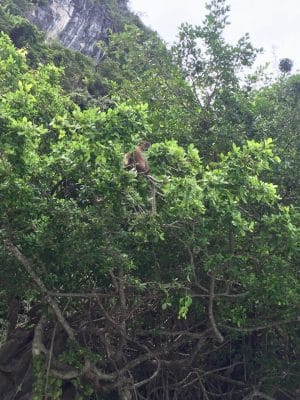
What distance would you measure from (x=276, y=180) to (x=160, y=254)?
6.14 ft

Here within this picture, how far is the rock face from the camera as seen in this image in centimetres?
2080

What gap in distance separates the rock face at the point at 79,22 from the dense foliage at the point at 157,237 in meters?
15.1

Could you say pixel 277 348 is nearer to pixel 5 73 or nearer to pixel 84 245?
pixel 84 245

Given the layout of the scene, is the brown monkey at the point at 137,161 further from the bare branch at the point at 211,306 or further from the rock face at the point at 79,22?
the rock face at the point at 79,22

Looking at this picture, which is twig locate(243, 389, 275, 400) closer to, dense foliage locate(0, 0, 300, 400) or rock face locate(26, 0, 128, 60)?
dense foliage locate(0, 0, 300, 400)

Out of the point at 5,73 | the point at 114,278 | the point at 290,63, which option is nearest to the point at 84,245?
the point at 114,278

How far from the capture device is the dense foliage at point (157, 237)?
3.90m

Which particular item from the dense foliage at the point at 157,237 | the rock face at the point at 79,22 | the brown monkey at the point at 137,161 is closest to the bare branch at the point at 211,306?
the dense foliage at the point at 157,237

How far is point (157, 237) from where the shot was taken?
4.20 meters

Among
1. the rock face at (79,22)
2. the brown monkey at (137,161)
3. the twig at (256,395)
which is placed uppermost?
the rock face at (79,22)

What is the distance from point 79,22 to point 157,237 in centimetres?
1993

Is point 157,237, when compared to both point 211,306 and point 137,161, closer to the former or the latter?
point 137,161

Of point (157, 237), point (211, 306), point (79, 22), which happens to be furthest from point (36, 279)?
point (79, 22)

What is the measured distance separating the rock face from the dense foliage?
15.1 m
